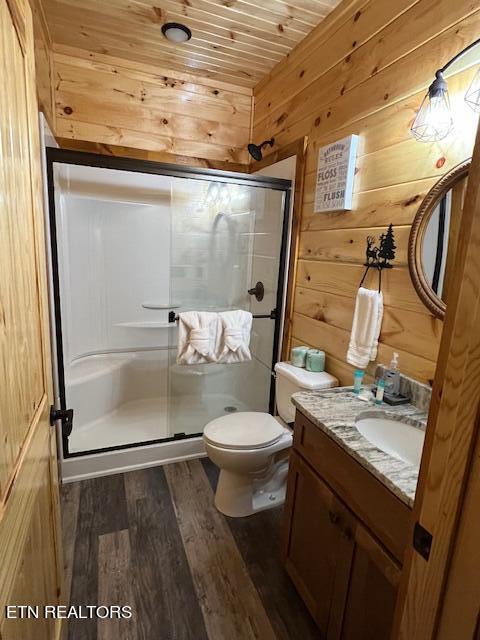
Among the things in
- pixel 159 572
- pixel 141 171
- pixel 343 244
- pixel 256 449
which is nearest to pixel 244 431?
pixel 256 449

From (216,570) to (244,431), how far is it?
0.63 metres

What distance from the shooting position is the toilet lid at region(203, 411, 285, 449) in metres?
1.79

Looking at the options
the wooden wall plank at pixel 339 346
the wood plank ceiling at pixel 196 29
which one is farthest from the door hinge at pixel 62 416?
the wood plank ceiling at pixel 196 29

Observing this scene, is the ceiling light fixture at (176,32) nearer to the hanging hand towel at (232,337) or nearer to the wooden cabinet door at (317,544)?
the hanging hand towel at (232,337)

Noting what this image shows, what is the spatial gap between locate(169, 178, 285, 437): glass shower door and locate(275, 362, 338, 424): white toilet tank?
492 millimetres

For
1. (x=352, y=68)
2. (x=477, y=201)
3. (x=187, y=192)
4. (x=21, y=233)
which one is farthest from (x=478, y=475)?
(x=187, y=192)

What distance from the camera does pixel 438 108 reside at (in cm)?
124

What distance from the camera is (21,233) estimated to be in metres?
0.75

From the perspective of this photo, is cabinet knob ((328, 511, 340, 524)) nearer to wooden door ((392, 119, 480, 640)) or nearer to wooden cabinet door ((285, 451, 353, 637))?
wooden cabinet door ((285, 451, 353, 637))

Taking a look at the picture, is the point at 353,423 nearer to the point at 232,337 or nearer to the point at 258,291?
the point at 232,337

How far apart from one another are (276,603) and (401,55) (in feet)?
7.65

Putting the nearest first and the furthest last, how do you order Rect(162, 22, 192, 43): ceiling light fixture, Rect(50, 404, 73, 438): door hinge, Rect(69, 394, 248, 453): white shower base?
Rect(50, 404, 73, 438): door hinge < Rect(162, 22, 192, 43): ceiling light fixture < Rect(69, 394, 248, 453): white shower base

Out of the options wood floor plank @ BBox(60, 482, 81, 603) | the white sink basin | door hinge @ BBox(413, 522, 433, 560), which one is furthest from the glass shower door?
Result: door hinge @ BBox(413, 522, 433, 560)

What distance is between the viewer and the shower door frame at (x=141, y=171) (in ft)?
5.90
